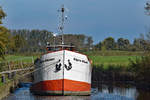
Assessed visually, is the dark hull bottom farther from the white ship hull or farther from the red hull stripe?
the red hull stripe

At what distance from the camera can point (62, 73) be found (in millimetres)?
29531

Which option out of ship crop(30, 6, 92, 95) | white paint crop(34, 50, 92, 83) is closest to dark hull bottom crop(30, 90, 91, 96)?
ship crop(30, 6, 92, 95)

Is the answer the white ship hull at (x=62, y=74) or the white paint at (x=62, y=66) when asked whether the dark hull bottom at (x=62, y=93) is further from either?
the white paint at (x=62, y=66)

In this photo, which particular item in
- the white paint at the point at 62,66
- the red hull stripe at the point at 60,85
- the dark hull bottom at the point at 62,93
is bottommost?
the dark hull bottom at the point at 62,93

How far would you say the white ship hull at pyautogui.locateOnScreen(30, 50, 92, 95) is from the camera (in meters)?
29.6

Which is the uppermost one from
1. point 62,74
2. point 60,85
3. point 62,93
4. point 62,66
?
point 62,66

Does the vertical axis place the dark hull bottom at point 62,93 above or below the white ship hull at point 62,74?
below

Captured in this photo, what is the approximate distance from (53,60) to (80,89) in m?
3.62

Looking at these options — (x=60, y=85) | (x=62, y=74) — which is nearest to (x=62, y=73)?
(x=62, y=74)

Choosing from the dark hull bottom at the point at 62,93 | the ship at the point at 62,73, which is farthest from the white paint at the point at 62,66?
the dark hull bottom at the point at 62,93

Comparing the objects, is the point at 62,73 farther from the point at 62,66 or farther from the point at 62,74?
the point at 62,66

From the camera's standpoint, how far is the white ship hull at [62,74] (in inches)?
1166

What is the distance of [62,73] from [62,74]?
0.09m

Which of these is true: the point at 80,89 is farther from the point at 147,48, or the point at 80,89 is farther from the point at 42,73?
the point at 147,48
